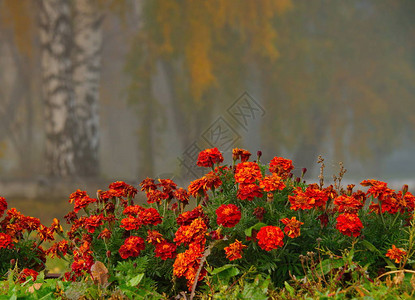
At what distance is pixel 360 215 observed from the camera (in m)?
2.66

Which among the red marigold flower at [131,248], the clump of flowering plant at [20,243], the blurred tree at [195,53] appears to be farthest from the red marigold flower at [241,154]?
the blurred tree at [195,53]

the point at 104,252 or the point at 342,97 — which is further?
the point at 342,97

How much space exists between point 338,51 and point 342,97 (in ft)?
3.48

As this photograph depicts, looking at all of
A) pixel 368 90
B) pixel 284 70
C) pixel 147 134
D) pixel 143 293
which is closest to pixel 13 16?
pixel 147 134

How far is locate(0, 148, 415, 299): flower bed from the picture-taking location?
2.18m

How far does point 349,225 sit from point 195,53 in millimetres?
7036

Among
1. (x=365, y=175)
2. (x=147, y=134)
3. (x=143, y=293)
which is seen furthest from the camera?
(x=365, y=175)

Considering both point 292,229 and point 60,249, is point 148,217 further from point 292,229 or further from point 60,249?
point 292,229

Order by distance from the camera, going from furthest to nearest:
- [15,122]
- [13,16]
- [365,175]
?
[15,122], [365,175], [13,16]

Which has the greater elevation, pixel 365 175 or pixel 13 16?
pixel 365 175

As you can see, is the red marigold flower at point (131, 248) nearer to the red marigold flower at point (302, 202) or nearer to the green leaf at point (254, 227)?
the green leaf at point (254, 227)

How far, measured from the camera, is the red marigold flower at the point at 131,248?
2346 mm

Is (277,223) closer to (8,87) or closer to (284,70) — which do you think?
(284,70)

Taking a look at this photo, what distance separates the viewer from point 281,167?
2664mm
